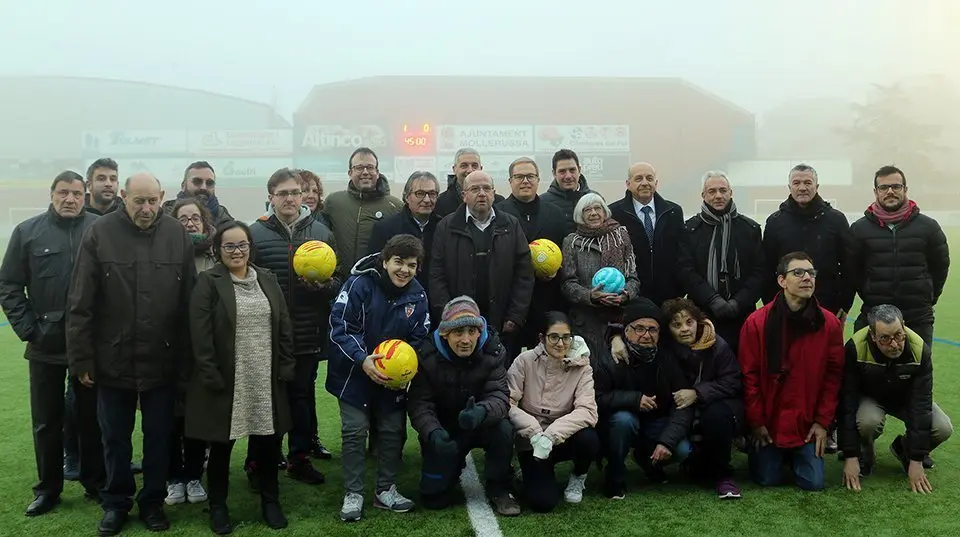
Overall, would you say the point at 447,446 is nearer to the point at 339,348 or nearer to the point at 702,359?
the point at 339,348

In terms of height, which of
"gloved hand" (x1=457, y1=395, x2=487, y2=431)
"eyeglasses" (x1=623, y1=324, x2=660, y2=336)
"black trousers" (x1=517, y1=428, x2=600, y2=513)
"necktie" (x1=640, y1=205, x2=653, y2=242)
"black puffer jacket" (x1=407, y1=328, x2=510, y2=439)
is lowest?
"black trousers" (x1=517, y1=428, x2=600, y2=513)

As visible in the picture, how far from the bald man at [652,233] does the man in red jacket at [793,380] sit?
960 millimetres

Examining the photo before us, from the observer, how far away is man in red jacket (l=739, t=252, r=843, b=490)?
4.72 metres

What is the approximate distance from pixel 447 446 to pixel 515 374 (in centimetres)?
64

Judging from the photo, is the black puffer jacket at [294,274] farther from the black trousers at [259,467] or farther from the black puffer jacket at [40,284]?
the black puffer jacket at [40,284]

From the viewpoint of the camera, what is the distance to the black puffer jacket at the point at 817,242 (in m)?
5.58

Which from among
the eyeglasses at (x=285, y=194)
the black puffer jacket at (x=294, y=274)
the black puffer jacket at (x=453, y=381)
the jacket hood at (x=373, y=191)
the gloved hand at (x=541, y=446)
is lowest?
the gloved hand at (x=541, y=446)

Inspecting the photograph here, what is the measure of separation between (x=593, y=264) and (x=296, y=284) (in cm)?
198

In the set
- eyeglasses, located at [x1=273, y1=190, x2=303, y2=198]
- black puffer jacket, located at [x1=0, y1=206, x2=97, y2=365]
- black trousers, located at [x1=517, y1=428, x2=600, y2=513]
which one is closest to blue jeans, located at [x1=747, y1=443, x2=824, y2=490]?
black trousers, located at [x1=517, y1=428, x2=600, y2=513]

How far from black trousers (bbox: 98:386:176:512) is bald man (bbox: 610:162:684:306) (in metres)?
3.30

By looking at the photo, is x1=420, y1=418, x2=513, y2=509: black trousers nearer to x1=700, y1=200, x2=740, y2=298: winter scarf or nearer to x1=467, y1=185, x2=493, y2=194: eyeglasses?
x1=467, y1=185, x2=493, y2=194: eyeglasses

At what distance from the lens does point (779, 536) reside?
398 centimetres

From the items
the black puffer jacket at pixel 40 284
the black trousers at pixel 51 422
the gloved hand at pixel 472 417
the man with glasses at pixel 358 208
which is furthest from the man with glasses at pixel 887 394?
the black puffer jacket at pixel 40 284

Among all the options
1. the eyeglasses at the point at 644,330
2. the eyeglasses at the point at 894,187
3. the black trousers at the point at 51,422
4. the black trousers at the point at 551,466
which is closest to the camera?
the black trousers at the point at 551,466
